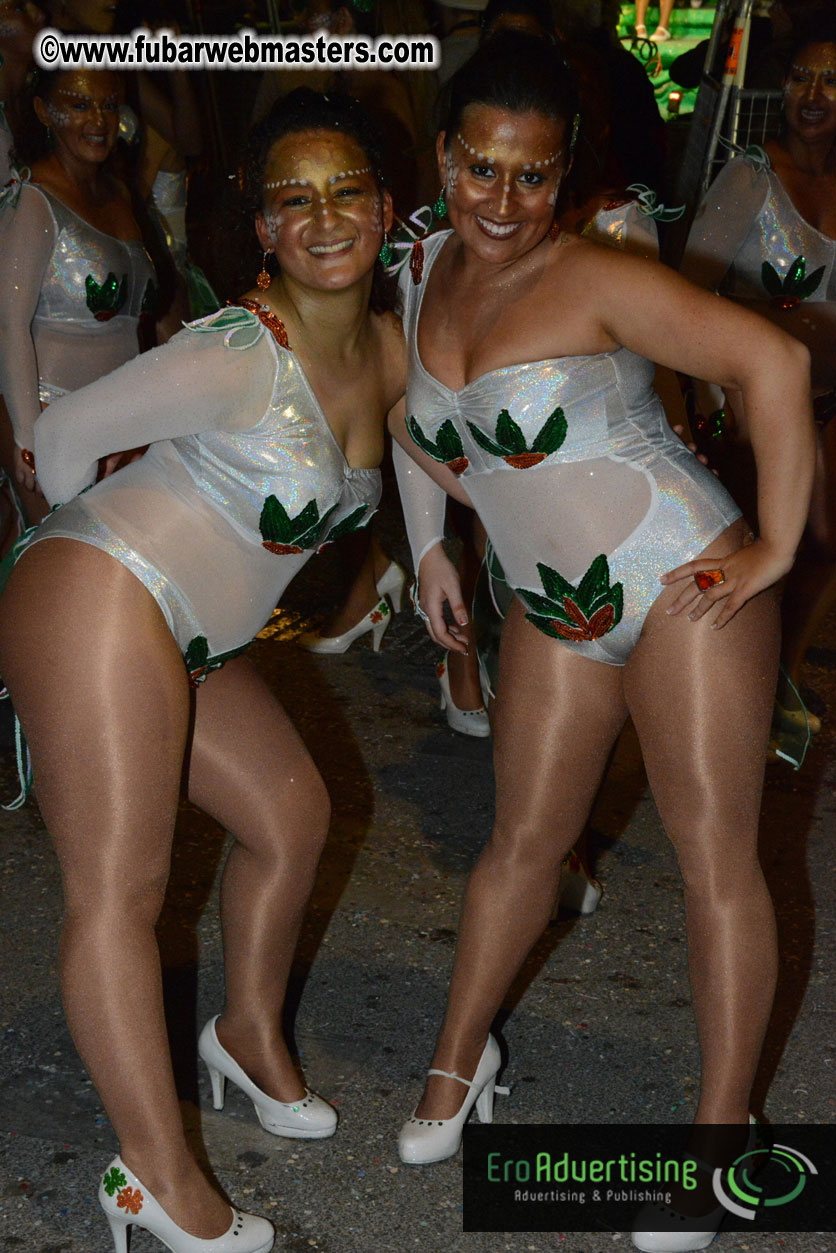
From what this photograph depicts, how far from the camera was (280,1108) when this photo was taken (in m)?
2.53

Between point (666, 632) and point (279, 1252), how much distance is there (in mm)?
1200

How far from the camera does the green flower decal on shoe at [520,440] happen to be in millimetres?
2109

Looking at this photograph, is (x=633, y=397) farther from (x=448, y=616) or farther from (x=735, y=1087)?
(x=735, y=1087)

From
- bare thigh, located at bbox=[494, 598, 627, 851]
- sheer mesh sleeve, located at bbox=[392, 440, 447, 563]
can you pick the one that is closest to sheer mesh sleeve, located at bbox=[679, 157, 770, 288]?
sheer mesh sleeve, located at bbox=[392, 440, 447, 563]

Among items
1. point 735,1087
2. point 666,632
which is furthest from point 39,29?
point 735,1087

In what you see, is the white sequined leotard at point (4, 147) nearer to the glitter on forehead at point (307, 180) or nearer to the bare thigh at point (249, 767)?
the glitter on forehead at point (307, 180)

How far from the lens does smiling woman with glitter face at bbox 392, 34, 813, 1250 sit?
2.05m

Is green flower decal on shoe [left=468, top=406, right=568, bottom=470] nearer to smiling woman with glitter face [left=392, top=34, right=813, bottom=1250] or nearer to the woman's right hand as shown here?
smiling woman with glitter face [left=392, top=34, right=813, bottom=1250]

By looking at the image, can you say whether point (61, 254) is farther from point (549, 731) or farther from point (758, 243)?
point (549, 731)

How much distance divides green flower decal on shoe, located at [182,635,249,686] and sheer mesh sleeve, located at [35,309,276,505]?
324 mm

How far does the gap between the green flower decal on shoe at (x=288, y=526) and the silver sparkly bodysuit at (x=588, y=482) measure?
24 cm

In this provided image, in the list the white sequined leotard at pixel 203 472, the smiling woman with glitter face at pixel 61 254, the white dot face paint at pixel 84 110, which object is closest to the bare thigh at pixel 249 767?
the white sequined leotard at pixel 203 472

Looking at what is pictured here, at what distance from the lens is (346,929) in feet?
10.6

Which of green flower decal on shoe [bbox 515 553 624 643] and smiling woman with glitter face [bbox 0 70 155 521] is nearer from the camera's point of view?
green flower decal on shoe [bbox 515 553 624 643]
